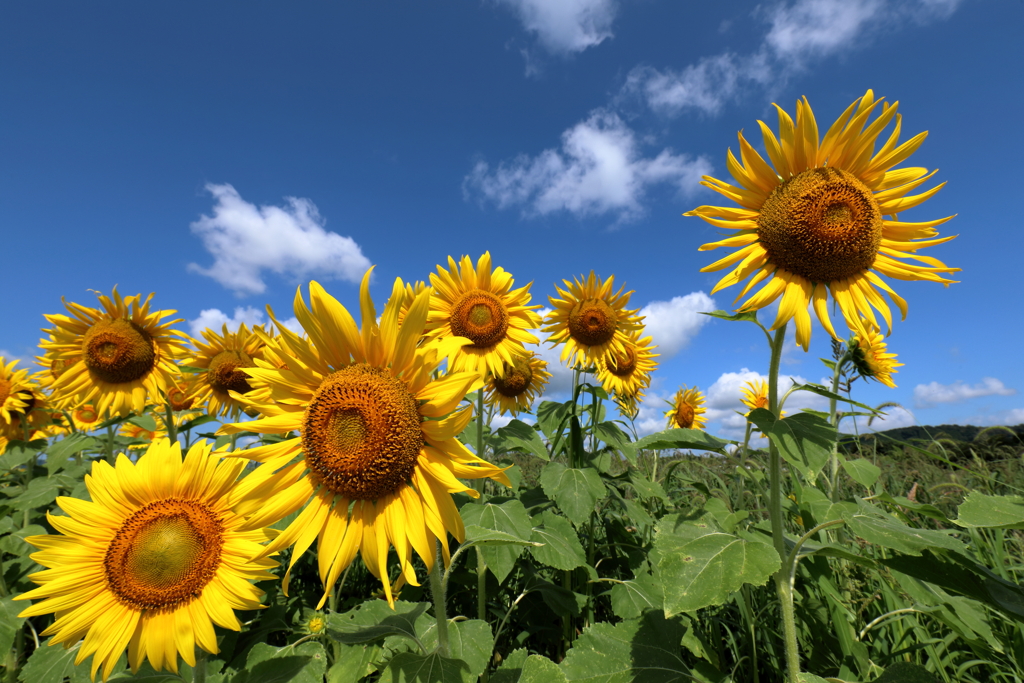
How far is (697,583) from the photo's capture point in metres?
1.87

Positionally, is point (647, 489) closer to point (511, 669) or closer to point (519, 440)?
point (519, 440)

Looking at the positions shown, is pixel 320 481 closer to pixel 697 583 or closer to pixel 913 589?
pixel 697 583

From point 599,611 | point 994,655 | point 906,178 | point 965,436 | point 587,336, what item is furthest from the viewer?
point 965,436

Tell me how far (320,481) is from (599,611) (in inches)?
131

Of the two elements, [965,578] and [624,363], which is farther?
[624,363]

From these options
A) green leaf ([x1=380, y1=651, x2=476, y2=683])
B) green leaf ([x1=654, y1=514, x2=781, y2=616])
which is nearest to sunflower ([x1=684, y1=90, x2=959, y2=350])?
green leaf ([x1=654, y1=514, x2=781, y2=616])

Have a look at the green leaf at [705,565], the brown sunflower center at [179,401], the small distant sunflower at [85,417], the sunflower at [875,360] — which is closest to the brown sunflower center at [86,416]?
the small distant sunflower at [85,417]

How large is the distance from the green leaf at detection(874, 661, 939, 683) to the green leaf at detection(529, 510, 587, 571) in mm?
1504

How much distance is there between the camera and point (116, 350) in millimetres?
4676

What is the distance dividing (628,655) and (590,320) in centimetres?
382

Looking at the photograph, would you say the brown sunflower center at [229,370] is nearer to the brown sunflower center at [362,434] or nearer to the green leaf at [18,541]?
the green leaf at [18,541]

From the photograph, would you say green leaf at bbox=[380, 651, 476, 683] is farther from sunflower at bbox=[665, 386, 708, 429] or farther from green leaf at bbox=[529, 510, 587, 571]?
sunflower at bbox=[665, 386, 708, 429]

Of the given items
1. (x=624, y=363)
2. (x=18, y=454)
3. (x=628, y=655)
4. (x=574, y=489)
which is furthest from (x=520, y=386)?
(x=18, y=454)

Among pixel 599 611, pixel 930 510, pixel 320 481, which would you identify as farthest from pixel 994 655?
pixel 320 481
